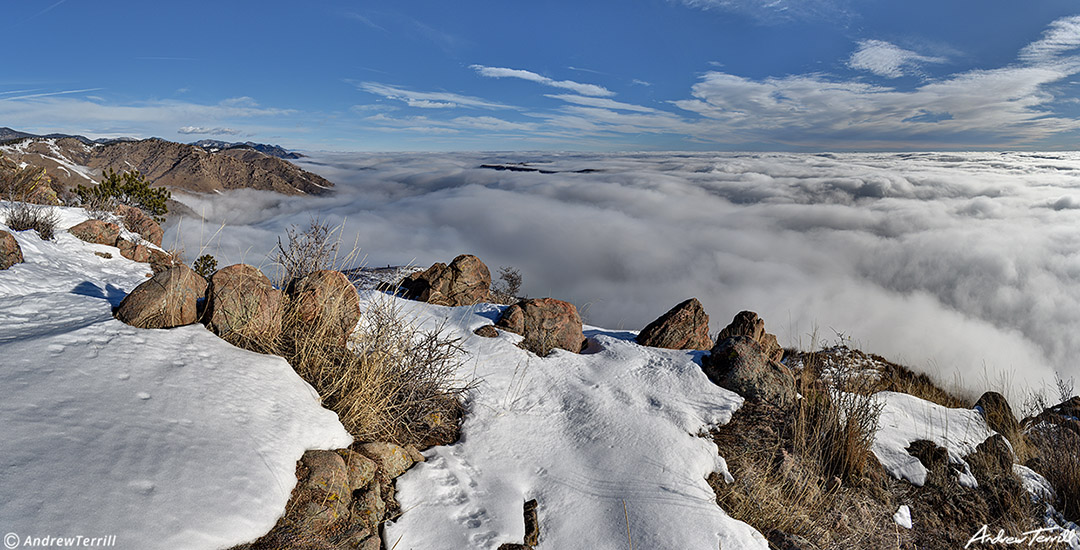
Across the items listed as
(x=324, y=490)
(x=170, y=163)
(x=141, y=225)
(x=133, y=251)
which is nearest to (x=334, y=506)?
(x=324, y=490)

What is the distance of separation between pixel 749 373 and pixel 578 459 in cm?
199

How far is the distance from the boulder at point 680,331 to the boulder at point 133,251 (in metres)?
7.16

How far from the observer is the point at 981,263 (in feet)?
348

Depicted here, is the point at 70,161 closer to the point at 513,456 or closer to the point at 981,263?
the point at 513,456

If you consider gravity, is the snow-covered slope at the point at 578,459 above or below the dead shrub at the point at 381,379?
below

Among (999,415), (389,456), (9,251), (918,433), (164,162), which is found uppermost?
(164,162)

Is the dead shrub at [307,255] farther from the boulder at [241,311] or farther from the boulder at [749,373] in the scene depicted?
the boulder at [749,373]

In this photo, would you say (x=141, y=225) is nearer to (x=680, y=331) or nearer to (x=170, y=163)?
(x=680, y=331)

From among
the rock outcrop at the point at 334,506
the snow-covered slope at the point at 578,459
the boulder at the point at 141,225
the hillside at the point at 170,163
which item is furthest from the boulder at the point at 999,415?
the hillside at the point at 170,163

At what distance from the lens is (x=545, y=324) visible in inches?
186

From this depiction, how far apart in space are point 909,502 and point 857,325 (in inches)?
3564

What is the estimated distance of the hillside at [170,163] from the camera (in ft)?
279

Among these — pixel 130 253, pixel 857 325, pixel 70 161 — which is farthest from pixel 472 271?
pixel 70 161

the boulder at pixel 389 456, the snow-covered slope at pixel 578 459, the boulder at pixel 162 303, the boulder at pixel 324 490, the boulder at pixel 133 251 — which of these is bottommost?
the snow-covered slope at pixel 578 459
